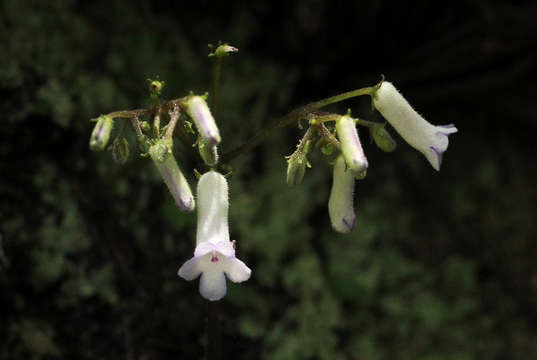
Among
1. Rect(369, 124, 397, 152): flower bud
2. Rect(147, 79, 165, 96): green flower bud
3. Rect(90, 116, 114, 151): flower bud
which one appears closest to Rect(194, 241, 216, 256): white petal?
Rect(90, 116, 114, 151): flower bud

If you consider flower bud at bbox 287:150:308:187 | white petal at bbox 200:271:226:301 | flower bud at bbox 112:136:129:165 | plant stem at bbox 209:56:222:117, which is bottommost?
white petal at bbox 200:271:226:301

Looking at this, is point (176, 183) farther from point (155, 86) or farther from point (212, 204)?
point (155, 86)

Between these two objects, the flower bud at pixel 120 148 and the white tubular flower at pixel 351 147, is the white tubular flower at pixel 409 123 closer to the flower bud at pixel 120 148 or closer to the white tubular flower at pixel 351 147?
the white tubular flower at pixel 351 147

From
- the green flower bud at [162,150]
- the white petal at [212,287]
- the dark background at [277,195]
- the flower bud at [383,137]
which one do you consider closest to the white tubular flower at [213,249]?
the white petal at [212,287]

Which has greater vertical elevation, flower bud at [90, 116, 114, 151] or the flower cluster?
flower bud at [90, 116, 114, 151]

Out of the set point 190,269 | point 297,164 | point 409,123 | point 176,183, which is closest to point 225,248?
point 190,269

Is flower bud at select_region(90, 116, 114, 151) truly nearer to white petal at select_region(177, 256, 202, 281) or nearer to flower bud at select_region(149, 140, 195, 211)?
flower bud at select_region(149, 140, 195, 211)
